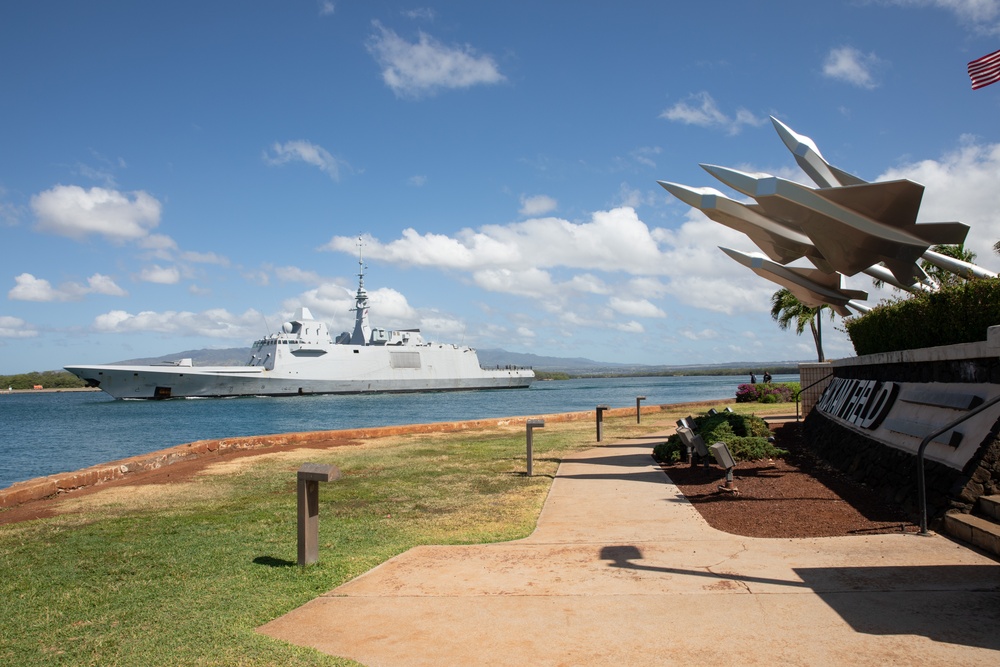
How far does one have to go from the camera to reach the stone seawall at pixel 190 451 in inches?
405

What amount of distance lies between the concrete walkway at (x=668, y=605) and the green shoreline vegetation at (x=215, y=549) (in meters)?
0.42

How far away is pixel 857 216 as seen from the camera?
36.0ft

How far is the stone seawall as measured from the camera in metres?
10.3

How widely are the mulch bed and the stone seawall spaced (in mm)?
9660

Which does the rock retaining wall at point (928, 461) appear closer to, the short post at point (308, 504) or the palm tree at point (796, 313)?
the short post at point (308, 504)

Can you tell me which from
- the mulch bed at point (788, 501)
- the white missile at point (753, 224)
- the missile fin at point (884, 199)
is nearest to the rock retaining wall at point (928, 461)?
the mulch bed at point (788, 501)

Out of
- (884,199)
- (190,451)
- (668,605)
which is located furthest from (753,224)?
(190,451)

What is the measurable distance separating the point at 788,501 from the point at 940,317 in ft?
10.7

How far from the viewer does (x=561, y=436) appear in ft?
60.0

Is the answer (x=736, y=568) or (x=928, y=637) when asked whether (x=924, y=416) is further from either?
(x=928, y=637)

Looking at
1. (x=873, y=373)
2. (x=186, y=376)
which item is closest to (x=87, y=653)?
(x=873, y=373)

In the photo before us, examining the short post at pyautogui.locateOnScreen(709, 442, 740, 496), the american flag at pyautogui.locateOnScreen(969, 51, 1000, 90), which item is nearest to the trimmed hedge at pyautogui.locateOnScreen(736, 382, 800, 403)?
the american flag at pyautogui.locateOnScreen(969, 51, 1000, 90)

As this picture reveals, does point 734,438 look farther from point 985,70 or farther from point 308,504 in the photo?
point 308,504

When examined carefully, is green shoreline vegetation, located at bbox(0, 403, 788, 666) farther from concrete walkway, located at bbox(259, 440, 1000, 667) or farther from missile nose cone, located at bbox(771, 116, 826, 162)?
missile nose cone, located at bbox(771, 116, 826, 162)
